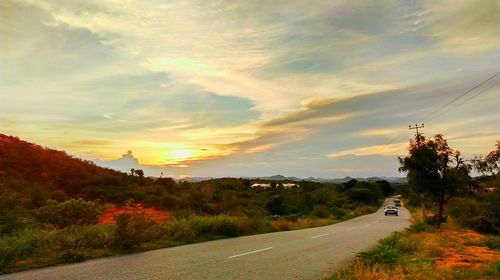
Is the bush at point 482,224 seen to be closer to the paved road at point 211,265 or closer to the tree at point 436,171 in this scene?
the tree at point 436,171

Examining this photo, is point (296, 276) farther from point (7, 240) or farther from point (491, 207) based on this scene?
point (491, 207)

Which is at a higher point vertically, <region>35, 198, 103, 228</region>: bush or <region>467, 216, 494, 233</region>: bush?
<region>35, 198, 103, 228</region>: bush

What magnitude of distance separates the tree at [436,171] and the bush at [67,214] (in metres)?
21.4

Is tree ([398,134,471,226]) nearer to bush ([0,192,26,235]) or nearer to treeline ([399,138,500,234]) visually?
treeline ([399,138,500,234])

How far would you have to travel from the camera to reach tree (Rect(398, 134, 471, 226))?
28.5m

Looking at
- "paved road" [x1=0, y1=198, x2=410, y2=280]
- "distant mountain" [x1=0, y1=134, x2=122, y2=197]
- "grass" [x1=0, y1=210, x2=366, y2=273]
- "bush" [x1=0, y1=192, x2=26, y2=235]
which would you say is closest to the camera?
"paved road" [x1=0, y1=198, x2=410, y2=280]

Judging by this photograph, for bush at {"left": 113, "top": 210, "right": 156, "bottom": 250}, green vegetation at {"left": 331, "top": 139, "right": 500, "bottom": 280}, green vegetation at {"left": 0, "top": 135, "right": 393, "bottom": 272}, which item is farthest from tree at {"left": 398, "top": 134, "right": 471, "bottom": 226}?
bush at {"left": 113, "top": 210, "right": 156, "bottom": 250}

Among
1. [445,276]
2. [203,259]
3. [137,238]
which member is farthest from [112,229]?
[445,276]

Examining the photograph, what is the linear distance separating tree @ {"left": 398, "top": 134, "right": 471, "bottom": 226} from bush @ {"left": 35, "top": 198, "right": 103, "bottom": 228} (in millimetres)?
21370

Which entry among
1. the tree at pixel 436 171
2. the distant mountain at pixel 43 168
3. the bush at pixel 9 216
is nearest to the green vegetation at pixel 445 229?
the tree at pixel 436 171

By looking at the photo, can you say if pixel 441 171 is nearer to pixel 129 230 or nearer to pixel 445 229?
pixel 445 229

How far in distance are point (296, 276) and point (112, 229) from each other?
7961mm

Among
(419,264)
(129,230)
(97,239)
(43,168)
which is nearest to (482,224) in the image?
(419,264)

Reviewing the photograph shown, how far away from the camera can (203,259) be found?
1231cm
